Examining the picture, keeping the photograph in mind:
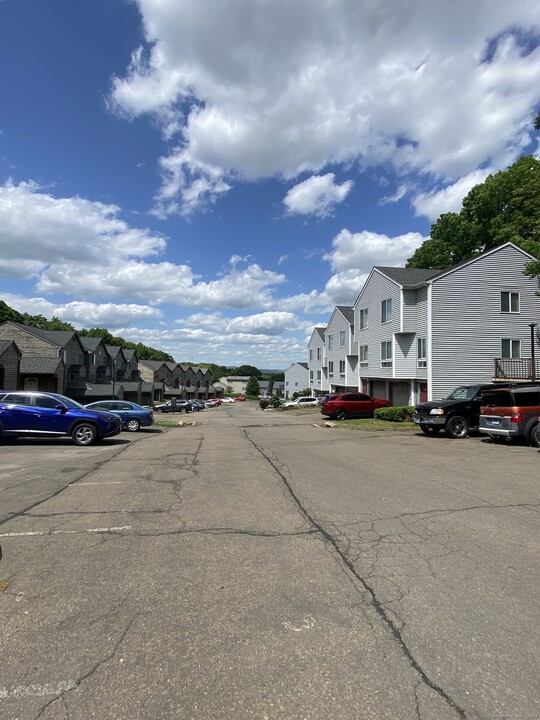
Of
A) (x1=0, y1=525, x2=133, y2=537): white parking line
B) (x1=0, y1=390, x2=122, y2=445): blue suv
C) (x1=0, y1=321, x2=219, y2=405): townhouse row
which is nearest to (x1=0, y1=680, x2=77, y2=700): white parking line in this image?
(x1=0, y1=525, x2=133, y2=537): white parking line

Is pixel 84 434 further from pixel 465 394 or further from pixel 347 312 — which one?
pixel 347 312

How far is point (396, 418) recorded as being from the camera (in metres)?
24.2

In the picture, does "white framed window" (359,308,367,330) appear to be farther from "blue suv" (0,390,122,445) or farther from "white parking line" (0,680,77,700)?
"white parking line" (0,680,77,700)

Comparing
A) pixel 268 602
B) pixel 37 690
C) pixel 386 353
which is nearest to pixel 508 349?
pixel 386 353

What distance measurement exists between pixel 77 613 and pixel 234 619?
122cm

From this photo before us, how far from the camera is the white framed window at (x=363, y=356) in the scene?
35375mm

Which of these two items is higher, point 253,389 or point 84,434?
point 253,389

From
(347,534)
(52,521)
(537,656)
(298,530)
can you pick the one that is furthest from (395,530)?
(52,521)

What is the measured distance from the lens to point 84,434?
46.3 feet

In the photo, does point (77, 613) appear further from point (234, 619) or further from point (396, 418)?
point (396, 418)

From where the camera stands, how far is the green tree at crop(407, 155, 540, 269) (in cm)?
3297

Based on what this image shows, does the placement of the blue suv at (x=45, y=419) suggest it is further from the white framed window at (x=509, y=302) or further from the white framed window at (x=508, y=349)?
the white framed window at (x=509, y=302)

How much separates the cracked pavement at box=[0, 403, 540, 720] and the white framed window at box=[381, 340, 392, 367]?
78.2 ft

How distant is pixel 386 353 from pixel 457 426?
14.9 meters
